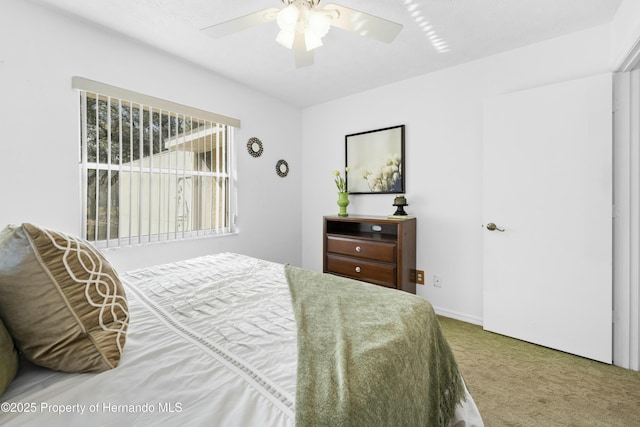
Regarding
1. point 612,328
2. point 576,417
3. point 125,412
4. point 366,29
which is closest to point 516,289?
point 612,328

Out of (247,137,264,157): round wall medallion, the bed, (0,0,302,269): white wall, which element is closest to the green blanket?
the bed

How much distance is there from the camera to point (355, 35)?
7.21 ft

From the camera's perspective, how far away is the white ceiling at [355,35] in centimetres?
185

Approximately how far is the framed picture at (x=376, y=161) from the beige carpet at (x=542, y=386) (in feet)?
5.43

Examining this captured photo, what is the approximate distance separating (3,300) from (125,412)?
0.44 m

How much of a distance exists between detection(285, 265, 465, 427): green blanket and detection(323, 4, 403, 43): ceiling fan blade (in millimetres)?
1429

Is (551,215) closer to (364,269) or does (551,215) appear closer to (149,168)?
(364,269)

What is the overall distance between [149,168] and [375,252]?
2.18m

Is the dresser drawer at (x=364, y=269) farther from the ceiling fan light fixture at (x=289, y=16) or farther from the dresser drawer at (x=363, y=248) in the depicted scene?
the ceiling fan light fixture at (x=289, y=16)

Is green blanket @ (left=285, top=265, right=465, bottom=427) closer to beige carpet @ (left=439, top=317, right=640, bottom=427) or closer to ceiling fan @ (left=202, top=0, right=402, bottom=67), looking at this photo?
beige carpet @ (left=439, top=317, right=640, bottom=427)

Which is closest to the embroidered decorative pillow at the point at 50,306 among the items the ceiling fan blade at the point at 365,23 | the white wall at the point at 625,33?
the ceiling fan blade at the point at 365,23

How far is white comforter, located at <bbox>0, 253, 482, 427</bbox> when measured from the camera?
2.03ft

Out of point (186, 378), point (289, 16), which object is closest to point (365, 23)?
point (289, 16)

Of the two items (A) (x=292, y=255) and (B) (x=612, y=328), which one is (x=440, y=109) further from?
(A) (x=292, y=255)
